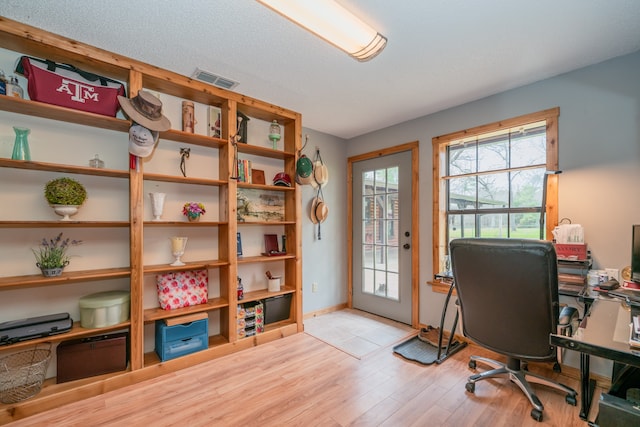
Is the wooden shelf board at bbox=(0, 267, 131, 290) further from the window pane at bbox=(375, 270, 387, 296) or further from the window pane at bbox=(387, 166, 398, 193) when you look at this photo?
the window pane at bbox=(387, 166, 398, 193)

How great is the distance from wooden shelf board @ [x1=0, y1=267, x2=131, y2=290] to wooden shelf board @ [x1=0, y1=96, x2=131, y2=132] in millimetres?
1115

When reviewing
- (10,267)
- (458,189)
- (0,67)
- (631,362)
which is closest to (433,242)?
(458,189)

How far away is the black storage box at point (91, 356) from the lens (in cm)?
193

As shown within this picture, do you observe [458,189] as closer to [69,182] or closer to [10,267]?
[69,182]

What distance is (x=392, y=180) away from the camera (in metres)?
3.51

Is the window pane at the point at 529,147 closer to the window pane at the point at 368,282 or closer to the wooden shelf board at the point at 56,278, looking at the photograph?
the window pane at the point at 368,282

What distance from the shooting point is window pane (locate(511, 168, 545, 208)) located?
246 cm

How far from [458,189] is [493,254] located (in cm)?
149

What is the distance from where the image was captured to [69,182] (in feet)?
6.24

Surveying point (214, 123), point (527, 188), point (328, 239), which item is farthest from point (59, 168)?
point (527, 188)

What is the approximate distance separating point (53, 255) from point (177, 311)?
93 centimetres

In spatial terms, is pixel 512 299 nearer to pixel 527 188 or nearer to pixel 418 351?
pixel 418 351

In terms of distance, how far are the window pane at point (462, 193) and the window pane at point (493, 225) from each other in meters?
0.17

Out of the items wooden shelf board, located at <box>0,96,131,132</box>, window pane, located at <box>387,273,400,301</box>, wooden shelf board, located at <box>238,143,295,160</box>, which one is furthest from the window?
wooden shelf board, located at <box>0,96,131,132</box>
